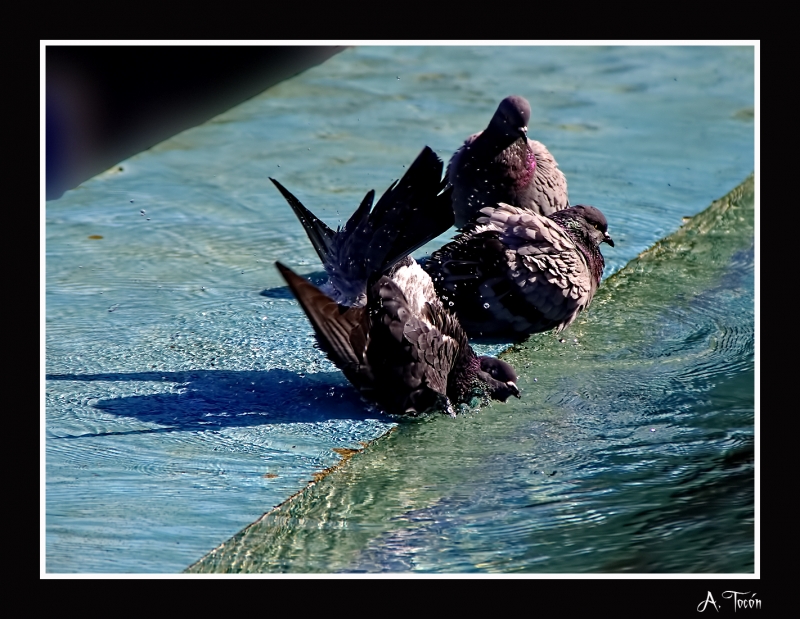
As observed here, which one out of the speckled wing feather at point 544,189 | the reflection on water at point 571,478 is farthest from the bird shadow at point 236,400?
the speckled wing feather at point 544,189

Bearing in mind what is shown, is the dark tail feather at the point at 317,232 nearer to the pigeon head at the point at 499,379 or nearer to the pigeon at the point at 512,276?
the pigeon at the point at 512,276

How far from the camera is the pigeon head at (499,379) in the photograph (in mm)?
4410

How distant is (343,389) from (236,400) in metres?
0.46

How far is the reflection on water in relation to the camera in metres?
3.39

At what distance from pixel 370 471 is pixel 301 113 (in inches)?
194

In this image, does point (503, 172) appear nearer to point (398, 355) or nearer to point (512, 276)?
point (512, 276)

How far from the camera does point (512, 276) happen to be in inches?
199

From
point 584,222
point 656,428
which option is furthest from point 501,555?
point 584,222

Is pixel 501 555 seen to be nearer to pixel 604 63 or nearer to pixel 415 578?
pixel 415 578

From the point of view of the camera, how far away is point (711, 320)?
17.9 feet

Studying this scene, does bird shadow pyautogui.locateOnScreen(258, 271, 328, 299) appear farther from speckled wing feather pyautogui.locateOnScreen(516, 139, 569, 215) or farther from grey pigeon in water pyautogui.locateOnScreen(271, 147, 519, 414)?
speckled wing feather pyautogui.locateOnScreen(516, 139, 569, 215)

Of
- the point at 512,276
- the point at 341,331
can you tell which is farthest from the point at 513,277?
the point at 341,331

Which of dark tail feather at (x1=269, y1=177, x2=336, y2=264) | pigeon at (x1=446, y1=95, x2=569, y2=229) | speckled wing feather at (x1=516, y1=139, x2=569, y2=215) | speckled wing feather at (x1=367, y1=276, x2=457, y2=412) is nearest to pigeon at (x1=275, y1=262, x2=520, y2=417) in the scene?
Answer: speckled wing feather at (x1=367, y1=276, x2=457, y2=412)

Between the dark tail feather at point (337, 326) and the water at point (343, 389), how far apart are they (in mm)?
316
